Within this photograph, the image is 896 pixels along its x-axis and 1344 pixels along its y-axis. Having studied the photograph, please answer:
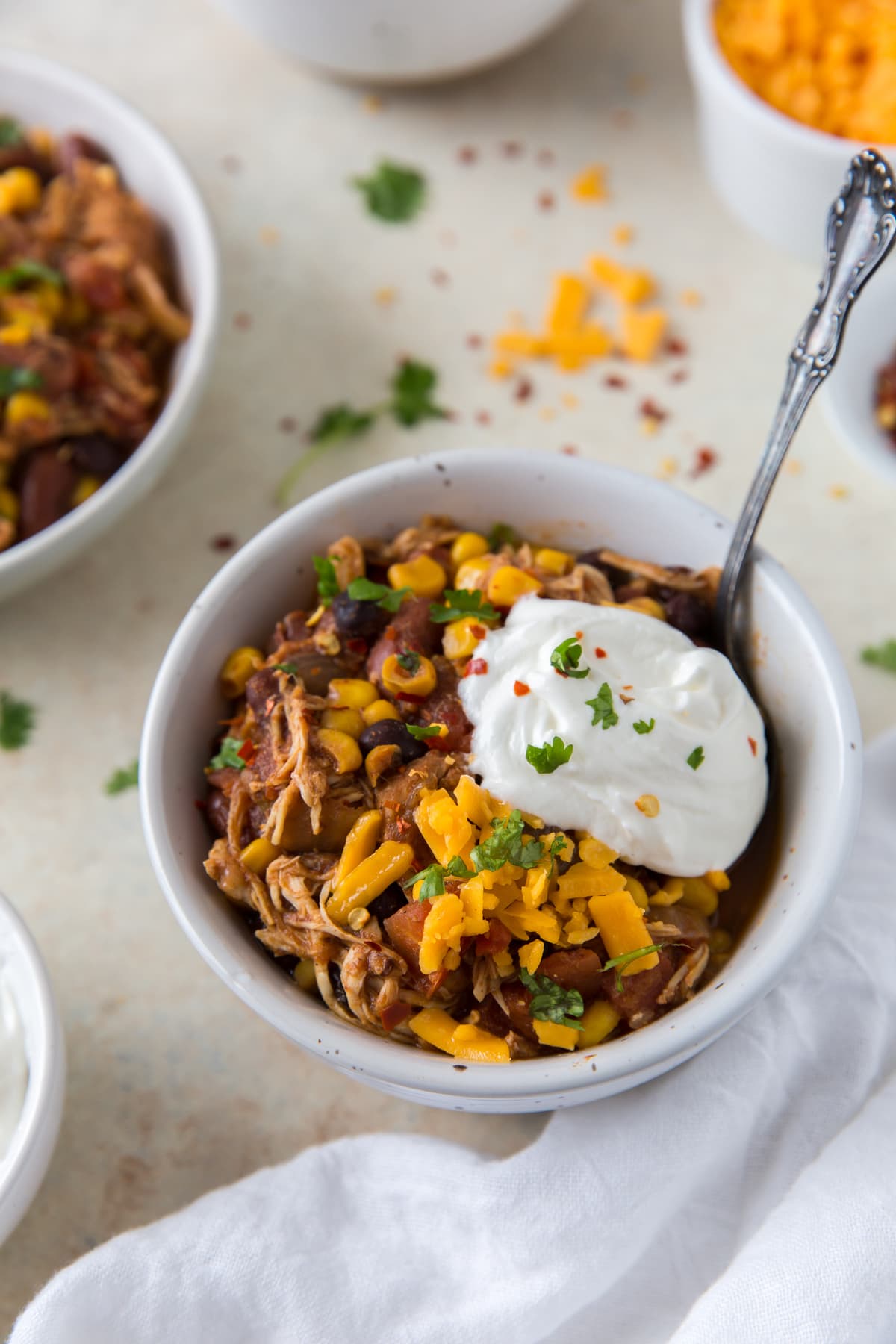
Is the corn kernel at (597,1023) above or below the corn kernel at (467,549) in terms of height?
below

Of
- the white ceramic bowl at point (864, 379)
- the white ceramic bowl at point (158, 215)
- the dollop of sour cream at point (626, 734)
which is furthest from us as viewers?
the white ceramic bowl at point (864, 379)

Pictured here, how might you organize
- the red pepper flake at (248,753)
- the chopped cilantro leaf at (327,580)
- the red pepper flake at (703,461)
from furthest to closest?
1. the red pepper flake at (703,461)
2. the chopped cilantro leaf at (327,580)
3. the red pepper flake at (248,753)

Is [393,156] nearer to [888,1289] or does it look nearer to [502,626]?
[502,626]

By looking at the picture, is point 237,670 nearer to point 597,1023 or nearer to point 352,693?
point 352,693

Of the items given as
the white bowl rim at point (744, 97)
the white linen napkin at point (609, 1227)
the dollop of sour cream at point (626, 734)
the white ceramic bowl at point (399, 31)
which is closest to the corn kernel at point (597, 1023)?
the dollop of sour cream at point (626, 734)

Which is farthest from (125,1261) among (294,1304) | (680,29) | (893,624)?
(680,29)

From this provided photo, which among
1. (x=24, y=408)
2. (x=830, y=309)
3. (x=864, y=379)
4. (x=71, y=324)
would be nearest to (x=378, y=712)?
(x=830, y=309)

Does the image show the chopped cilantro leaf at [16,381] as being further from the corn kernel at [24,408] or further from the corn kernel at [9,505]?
the corn kernel at [9,505]

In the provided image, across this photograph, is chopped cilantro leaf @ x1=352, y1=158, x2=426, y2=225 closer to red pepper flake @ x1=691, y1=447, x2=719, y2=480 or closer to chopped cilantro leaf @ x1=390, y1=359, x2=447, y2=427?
chopped cilantro leaf @ x1=390, y1=359, x2=447, y2=427
